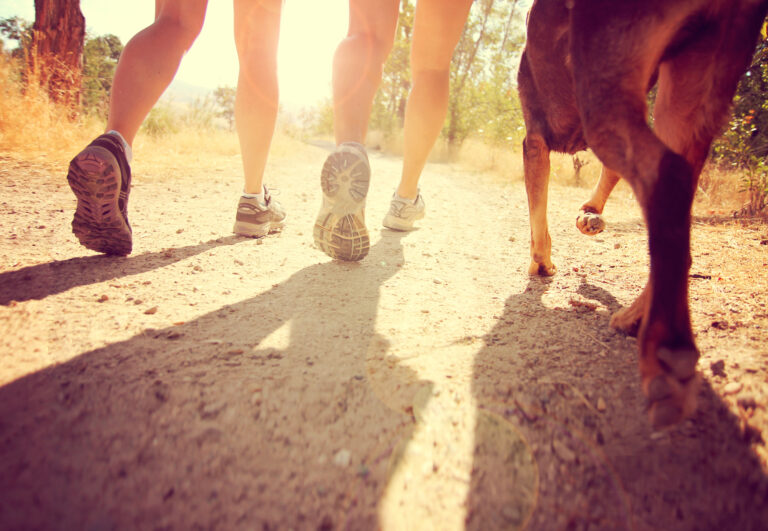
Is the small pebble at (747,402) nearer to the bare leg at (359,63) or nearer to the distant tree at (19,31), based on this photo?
the bare leg at (359,63)

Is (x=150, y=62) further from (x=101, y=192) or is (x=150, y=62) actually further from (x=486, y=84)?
(x=486, y=84)

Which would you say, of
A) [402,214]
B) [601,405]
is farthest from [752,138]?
[601,405]

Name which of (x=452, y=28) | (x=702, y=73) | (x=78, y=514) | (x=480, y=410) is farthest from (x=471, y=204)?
(x=78, y=514)

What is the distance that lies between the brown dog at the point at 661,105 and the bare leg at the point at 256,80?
1.59 metres

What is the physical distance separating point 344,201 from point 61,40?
20.1 ft

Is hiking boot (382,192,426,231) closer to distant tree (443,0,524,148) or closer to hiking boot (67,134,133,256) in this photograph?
hiking boot (67,134,133,256)

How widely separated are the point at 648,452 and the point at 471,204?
3.52 meters

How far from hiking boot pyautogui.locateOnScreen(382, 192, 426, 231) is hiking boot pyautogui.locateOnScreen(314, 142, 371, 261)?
1009mm

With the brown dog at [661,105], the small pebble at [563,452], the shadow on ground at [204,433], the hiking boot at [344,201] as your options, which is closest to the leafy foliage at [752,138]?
the brown dog at [661,105]

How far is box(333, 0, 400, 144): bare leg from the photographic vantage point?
1.95 meters

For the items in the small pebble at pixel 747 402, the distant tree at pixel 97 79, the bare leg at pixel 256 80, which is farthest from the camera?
the distant tree at pixel 97 79

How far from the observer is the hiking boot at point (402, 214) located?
288 cm

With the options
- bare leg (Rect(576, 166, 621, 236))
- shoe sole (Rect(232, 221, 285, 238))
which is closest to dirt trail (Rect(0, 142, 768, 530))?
bare leg (Rect(576, 166, 621, 236))

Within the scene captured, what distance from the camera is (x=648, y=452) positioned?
835 millimetres
